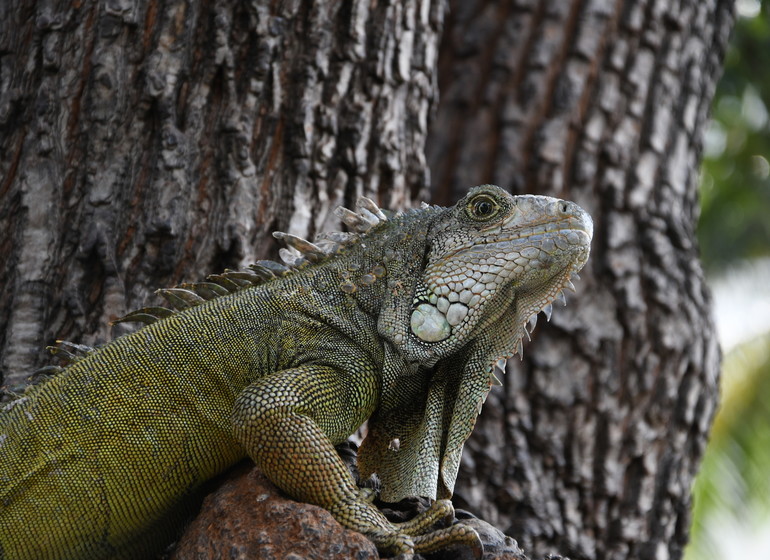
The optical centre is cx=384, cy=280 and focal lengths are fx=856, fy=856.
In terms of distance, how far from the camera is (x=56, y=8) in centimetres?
500

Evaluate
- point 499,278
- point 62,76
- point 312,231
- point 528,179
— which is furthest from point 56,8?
point 528,179

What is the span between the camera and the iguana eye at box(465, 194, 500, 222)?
3652 millimetres

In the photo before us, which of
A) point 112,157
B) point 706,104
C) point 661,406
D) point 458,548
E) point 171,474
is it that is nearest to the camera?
point 458,548

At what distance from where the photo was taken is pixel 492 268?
11.7ft

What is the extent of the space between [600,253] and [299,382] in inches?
158

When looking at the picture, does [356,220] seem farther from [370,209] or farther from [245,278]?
[245,278]

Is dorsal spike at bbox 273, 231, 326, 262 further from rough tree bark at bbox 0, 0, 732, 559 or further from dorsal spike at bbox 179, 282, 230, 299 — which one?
rough tree bark at bbox 0, 0, 732, 559

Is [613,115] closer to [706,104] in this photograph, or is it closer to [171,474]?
[706,104]

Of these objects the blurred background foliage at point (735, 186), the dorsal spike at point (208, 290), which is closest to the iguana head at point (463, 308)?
the dorsal spike at point (208, 290)

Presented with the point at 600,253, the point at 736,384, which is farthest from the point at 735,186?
the point at 600,253

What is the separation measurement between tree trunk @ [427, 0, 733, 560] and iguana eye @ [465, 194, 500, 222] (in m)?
2.97

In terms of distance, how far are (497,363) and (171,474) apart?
1.45 m

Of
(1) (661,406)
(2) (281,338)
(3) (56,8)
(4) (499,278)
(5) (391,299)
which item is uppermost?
(3) (56,8)

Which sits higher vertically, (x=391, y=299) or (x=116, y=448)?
(x=391, y=299)
